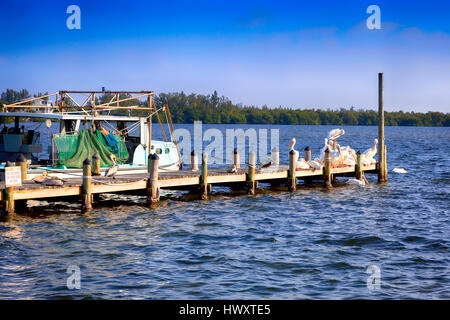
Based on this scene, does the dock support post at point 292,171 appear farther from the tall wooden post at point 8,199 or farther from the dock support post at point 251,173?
the tall wooden post at point 8,199

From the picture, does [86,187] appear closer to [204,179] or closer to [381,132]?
[204,179]

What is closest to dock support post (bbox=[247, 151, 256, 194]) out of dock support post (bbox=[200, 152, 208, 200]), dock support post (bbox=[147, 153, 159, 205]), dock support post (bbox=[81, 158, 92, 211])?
dock support post (bbox=[200, 152, 208, 200])

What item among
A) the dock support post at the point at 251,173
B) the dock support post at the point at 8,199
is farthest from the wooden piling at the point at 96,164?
the dock support post at the point at 251,173

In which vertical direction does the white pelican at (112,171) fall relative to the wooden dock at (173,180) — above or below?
above

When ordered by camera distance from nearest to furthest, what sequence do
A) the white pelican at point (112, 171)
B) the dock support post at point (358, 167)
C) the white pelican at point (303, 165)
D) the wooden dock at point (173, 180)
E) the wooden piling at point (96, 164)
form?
the wooden dock at point (173, 180), the white pelican at point (112, 171), the wooden piling at point (96, 164), the white pelican at point (303, 165), the dock support post at point (358, 167)

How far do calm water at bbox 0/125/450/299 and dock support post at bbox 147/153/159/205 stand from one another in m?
0.49

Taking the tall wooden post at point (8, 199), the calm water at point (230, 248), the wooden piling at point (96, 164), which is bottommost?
the calm water at point (230, 248)

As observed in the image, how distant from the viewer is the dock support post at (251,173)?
24.4m

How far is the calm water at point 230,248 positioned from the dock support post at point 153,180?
49cm

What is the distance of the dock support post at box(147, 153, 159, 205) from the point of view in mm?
20766

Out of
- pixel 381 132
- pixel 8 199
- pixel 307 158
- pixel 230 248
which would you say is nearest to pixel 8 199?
pixel 8 199

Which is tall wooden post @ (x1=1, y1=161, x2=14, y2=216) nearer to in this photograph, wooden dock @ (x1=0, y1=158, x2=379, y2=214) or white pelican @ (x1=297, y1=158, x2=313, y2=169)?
wooden dock @ (x1=0, y1=158, x2=379, y2=214)

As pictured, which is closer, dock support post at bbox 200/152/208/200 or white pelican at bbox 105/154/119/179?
white pelican at bbox 105/154/119/179

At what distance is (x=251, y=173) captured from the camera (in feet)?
81.3
